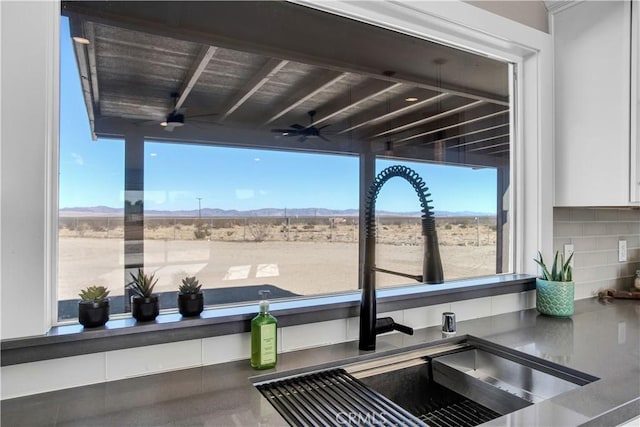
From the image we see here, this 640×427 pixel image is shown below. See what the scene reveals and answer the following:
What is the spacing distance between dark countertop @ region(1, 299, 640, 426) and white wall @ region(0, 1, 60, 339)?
0.20 m

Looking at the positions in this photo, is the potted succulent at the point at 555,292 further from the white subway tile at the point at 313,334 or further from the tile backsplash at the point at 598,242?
the white subway tile at the point at 313,334

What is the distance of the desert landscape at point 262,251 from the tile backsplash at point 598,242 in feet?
1.11

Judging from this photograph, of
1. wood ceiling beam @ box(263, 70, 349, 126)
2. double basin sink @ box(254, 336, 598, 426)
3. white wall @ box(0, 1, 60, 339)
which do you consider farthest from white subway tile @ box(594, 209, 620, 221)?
white wall @ box(0, 1, 60, 339)

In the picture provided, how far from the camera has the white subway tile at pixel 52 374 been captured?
A: 2.72 ft

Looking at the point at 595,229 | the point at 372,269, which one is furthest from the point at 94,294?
the point at 595,229

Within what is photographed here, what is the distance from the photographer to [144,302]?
1.00 metres

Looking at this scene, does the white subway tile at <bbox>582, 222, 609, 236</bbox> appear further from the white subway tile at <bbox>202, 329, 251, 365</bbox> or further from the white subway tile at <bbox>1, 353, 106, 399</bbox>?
the white subway tile at <bbox>1, 353, 106, 399</bbox>

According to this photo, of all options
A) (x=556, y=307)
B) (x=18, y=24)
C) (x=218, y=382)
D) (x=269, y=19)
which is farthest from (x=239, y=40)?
(x=556, y=307)

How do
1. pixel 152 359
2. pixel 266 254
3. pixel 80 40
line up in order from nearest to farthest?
pixel 152 359
pixel 80 40
pixel 266 254

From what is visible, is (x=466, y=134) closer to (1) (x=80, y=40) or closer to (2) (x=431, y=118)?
(2) (x=431, y=118)

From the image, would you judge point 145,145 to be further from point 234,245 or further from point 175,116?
point 234,245

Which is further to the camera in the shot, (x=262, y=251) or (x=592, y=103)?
(x=262, y=251)

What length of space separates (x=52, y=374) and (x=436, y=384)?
107 cm

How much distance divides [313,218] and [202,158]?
120 cm
